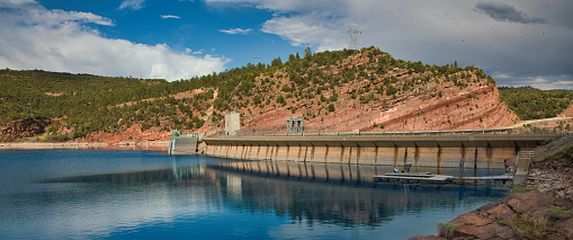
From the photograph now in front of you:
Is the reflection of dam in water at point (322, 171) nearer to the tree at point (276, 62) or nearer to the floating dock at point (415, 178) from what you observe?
the floating dock at point (415, 178)

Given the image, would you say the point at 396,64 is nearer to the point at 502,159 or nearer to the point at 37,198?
the point at 502,159

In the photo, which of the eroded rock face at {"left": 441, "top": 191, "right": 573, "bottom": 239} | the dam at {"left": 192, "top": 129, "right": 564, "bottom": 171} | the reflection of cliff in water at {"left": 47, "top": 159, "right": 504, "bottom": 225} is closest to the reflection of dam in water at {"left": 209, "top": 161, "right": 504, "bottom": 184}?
the reflection of cliff in water at {"left": 47, "top": 159, "right": 504, "bottom": 225}

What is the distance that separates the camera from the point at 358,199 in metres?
46.9

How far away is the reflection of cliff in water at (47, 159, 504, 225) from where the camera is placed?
41.8 meters

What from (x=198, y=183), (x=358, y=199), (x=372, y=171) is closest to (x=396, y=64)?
(x=372, y=171)

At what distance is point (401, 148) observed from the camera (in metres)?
66.4

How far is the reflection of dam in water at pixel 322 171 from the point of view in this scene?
5870 centimetres

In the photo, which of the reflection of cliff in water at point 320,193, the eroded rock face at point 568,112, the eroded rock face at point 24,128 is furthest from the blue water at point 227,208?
the eroded rock face at point 24,128

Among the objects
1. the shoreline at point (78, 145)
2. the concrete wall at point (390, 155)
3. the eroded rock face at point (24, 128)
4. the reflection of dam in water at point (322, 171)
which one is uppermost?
the eroded rock face at point (24, 128)

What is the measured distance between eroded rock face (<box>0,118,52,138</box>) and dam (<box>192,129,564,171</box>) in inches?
4979

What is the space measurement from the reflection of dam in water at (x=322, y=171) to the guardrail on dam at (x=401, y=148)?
3.17ft

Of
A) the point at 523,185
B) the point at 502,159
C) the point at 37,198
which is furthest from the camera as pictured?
the point at 502,159

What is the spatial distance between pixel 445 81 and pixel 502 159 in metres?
51.9

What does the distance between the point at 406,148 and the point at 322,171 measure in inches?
405
